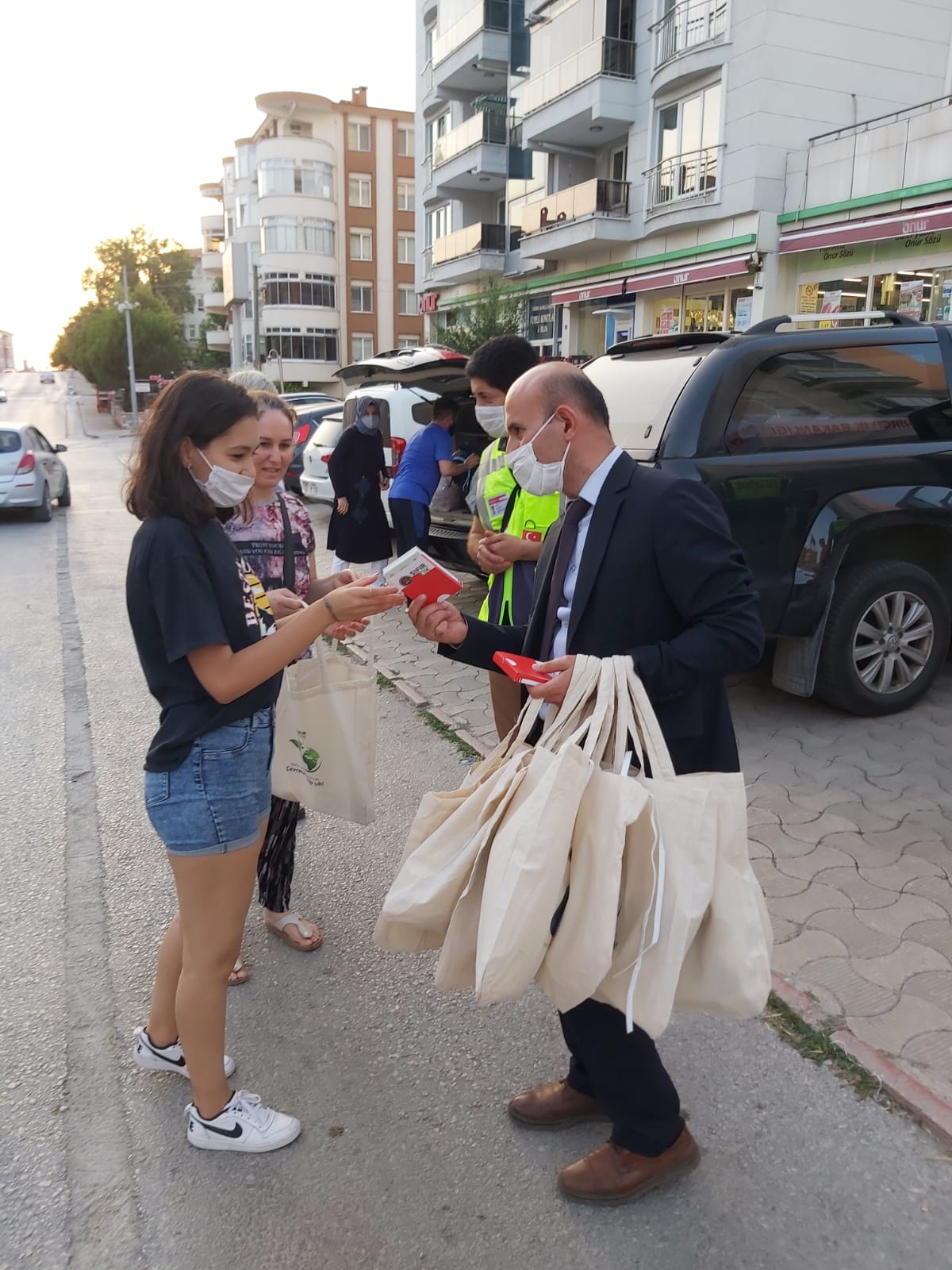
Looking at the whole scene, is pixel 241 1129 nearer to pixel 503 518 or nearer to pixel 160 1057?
pixel 160 1057

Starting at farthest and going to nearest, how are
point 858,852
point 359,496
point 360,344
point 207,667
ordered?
point 360,344
point 359,496
point 858,852
point 207,667

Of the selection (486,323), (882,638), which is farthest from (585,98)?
(882,638)

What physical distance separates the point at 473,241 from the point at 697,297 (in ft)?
39.0

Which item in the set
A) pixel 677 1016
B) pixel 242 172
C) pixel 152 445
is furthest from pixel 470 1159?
pixel 242 172

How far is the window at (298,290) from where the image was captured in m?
53.1

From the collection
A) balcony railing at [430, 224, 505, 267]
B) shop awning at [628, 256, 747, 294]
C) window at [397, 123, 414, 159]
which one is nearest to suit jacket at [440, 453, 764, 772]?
shop awning at [628, 256, 747, 294]

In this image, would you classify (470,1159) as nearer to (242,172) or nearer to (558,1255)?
(558,1255)

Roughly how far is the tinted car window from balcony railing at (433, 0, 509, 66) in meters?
29.8

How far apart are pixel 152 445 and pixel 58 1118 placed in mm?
1856

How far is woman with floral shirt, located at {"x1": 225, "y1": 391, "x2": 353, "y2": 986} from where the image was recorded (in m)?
3.12

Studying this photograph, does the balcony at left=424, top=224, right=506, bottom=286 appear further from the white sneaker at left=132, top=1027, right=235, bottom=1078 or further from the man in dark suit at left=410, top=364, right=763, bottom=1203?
the white sneaker at left=132, top=1027, right=235, bottom=1078

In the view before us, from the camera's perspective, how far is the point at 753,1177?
2.30 meters

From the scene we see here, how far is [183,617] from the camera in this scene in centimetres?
198

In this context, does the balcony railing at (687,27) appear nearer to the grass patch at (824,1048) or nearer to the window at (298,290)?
the grass patch at (824,1048)
